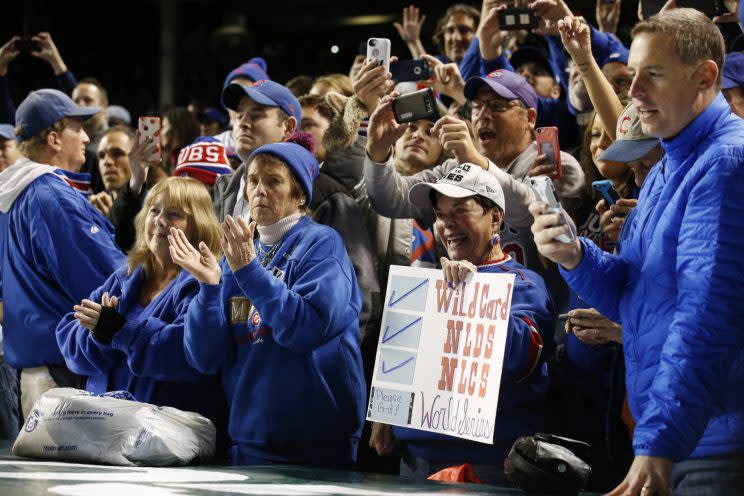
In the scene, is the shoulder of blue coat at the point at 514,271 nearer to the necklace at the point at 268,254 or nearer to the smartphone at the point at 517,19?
the necklace at the point at 268,254

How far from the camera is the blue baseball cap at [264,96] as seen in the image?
16.1 feet

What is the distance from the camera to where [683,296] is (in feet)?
7.95

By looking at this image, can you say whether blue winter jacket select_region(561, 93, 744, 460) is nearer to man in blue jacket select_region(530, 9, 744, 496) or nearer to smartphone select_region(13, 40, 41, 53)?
man in blue jacket select_region(530, 9, 744, 496)

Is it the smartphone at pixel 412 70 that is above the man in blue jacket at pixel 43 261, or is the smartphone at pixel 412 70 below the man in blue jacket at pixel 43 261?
above

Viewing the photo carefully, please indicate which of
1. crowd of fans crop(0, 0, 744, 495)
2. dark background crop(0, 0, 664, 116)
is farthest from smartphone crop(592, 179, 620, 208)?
dark background crop(0, 0, 664, 116)

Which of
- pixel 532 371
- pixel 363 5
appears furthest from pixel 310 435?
pixel 363 5

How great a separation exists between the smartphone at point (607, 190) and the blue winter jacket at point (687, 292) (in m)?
0.69

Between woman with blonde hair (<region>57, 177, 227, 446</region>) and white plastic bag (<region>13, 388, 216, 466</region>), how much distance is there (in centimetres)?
25

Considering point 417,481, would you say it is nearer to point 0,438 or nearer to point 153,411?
point 153,411

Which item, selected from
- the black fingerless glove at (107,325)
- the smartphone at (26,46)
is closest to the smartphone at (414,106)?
the black fingerless glove at (107,325)

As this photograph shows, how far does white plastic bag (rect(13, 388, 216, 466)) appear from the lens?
3.62m

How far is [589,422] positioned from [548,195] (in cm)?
146

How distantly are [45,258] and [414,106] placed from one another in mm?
1950

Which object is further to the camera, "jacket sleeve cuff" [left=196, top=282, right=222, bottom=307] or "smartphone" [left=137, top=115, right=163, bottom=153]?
"smartphone" [left=137, top=115, right=163, bottom=153]
